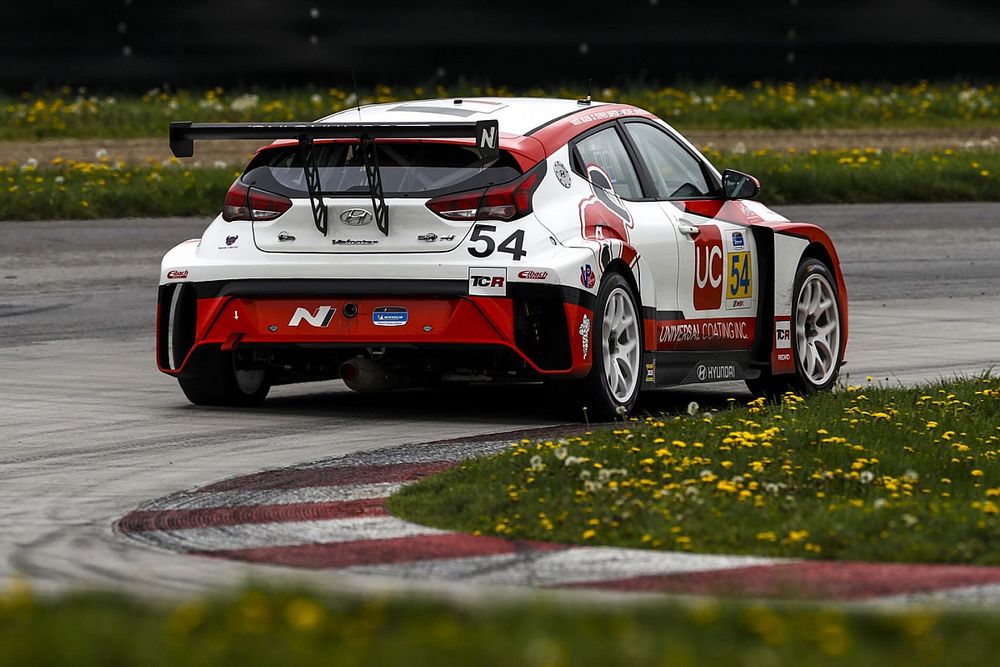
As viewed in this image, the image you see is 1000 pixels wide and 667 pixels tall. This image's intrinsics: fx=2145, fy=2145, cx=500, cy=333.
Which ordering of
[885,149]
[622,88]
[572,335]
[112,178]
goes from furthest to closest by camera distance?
[622,88]
[885,149]
[112,178]
[572,335]

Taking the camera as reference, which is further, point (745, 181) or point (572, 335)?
point (745, 181)

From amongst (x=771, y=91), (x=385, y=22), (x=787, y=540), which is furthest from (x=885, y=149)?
(x=787, y=540)

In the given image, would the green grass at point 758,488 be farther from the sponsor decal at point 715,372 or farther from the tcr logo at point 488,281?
the sponsor decal at point 715,372

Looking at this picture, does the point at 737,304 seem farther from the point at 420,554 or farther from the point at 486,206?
the point at 420,554

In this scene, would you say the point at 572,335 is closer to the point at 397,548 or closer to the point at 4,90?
the point at 397,548

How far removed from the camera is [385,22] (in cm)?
2559

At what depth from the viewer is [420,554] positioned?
21.2 feet

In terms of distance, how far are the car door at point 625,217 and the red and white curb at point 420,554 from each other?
2.38 meters

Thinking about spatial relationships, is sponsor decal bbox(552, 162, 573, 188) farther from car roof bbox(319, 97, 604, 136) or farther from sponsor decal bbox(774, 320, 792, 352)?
sponsor decal bbox(774, 320, 792, 352)

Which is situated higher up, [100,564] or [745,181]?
[745,181]

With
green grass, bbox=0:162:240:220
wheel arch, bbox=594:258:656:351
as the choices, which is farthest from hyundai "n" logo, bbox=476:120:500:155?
green grass, bbox=0:162:240:220

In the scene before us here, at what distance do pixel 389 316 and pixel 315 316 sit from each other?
357mm

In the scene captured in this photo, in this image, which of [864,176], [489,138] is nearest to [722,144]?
[864,176]

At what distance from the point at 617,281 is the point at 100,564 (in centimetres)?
416
